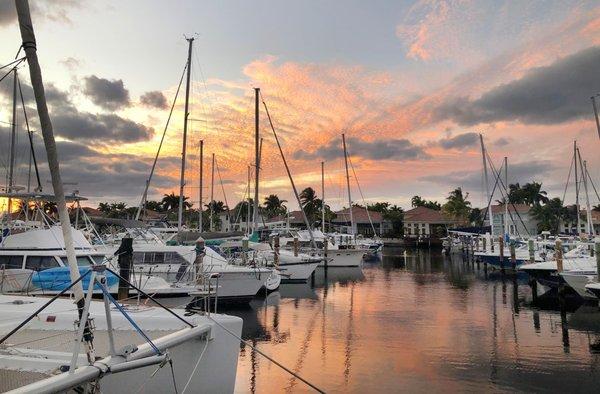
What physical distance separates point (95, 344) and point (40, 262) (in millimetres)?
11131

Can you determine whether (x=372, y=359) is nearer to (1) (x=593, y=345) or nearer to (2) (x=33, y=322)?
(1) (x=593, y=345)

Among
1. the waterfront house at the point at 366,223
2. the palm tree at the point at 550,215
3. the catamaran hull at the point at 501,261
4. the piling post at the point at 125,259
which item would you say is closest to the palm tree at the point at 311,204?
the waterfront house at the point at 366,223

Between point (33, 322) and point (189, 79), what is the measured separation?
24.0m

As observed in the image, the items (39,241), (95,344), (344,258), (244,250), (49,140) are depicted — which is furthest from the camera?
(344,258)

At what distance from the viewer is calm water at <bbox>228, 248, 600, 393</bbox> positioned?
1136 centimetres

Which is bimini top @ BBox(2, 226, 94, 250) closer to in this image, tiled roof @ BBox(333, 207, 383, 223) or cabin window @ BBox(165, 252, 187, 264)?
cabin window @ BBox(165, 252, 187, 264)

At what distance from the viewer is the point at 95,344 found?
7.59 metres

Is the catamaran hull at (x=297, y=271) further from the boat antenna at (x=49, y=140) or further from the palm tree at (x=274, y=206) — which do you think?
the palm tree at (x=274, y=206)

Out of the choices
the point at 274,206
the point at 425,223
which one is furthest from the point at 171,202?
the point at 425,223

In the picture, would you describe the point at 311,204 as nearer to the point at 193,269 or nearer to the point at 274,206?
the point at 274,206

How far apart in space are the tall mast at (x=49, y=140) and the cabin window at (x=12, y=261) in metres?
12.8

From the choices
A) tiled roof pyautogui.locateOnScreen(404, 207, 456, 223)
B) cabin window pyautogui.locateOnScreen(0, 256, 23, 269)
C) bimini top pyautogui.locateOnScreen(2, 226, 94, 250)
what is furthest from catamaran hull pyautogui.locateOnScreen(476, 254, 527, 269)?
tiled roof pyautogui.locateOnScreen(404, 207, 456, 223)

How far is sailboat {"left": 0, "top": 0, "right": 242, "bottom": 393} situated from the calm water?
12.2 ft

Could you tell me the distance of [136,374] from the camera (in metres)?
6.89
